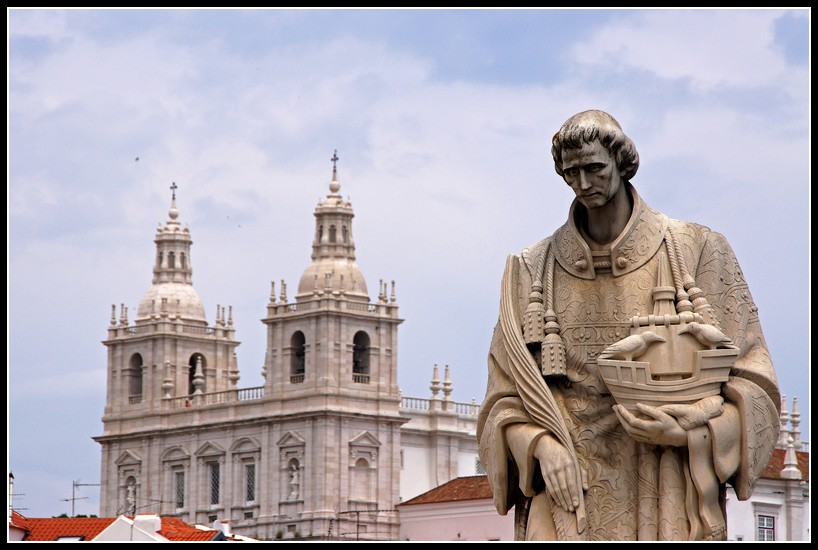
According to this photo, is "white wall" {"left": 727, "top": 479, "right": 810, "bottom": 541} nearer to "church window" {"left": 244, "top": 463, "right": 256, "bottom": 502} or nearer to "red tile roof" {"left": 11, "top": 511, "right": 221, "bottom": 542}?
"red tile roof" {"left": 11, "top": 511, "right": 221, "bottom": 542}

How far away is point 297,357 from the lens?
10188cm

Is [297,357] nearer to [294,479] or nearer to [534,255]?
[294,479]

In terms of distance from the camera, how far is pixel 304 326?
101 m

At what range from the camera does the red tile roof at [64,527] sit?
151ft

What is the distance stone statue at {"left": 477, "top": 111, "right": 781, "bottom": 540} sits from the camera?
7.73 metres

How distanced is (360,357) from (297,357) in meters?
2.91

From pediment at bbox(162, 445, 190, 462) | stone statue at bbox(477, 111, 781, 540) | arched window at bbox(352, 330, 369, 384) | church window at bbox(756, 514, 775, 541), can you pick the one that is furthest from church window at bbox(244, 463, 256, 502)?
stone statue at bbox(477, 111, 781, 540)

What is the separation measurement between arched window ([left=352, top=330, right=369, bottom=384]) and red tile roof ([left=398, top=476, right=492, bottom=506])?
941 cm

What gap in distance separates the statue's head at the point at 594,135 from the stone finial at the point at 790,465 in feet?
207

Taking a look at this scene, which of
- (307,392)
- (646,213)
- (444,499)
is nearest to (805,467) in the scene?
(444,499)

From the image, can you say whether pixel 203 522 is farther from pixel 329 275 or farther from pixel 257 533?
pixel 329 275

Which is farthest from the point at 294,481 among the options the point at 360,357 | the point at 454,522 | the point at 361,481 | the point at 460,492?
the point at 454,522

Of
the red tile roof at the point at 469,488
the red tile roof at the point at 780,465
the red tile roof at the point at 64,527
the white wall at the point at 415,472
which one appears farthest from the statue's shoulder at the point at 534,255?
the white wall at the point at 415,472

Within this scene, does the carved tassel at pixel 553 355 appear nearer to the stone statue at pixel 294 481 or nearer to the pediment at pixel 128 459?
the stone statue at pixel 294 481
